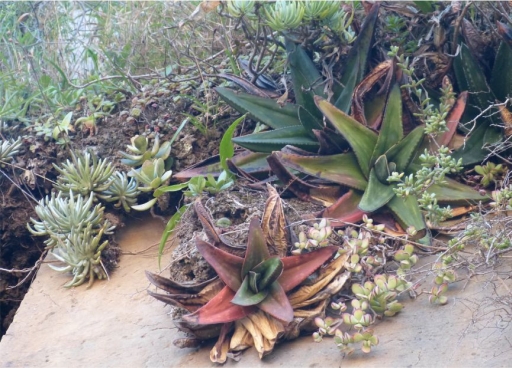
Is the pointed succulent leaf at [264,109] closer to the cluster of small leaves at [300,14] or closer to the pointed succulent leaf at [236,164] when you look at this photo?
the pointed succulent leaf at [236,164]

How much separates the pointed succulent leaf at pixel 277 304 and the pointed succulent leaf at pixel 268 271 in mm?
41

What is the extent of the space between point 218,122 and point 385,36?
1191 millimetres

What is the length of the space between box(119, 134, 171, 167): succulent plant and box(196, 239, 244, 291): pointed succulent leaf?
134 cm

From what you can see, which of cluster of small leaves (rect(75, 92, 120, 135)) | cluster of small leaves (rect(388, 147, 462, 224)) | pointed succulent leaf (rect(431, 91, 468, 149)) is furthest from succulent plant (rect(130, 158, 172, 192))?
pointed succulent leaf (rect(431, 91, 468, 149))

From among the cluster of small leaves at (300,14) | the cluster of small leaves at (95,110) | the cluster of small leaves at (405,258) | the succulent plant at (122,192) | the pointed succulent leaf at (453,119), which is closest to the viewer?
the cluster of small leaves at (405,258)

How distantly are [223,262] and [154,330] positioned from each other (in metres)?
0.63

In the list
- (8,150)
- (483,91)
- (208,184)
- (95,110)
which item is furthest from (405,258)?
(8,150)

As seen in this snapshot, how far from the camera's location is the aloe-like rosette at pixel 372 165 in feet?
10.1

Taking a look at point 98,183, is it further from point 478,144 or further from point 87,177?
point 478,144

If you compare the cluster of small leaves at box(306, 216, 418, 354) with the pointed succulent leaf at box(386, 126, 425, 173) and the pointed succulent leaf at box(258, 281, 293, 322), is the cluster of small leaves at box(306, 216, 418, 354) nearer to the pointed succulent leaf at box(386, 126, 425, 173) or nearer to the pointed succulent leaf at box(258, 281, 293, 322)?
the pointed succulent leaf at box(258, 281, 293, 322)

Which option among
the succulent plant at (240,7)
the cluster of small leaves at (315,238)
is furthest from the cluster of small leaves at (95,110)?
the cluster of small leaves at (315,238)

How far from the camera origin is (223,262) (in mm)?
2691

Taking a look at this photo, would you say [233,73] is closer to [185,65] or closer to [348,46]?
[185,65]

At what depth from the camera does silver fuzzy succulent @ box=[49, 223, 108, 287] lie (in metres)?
3.62
